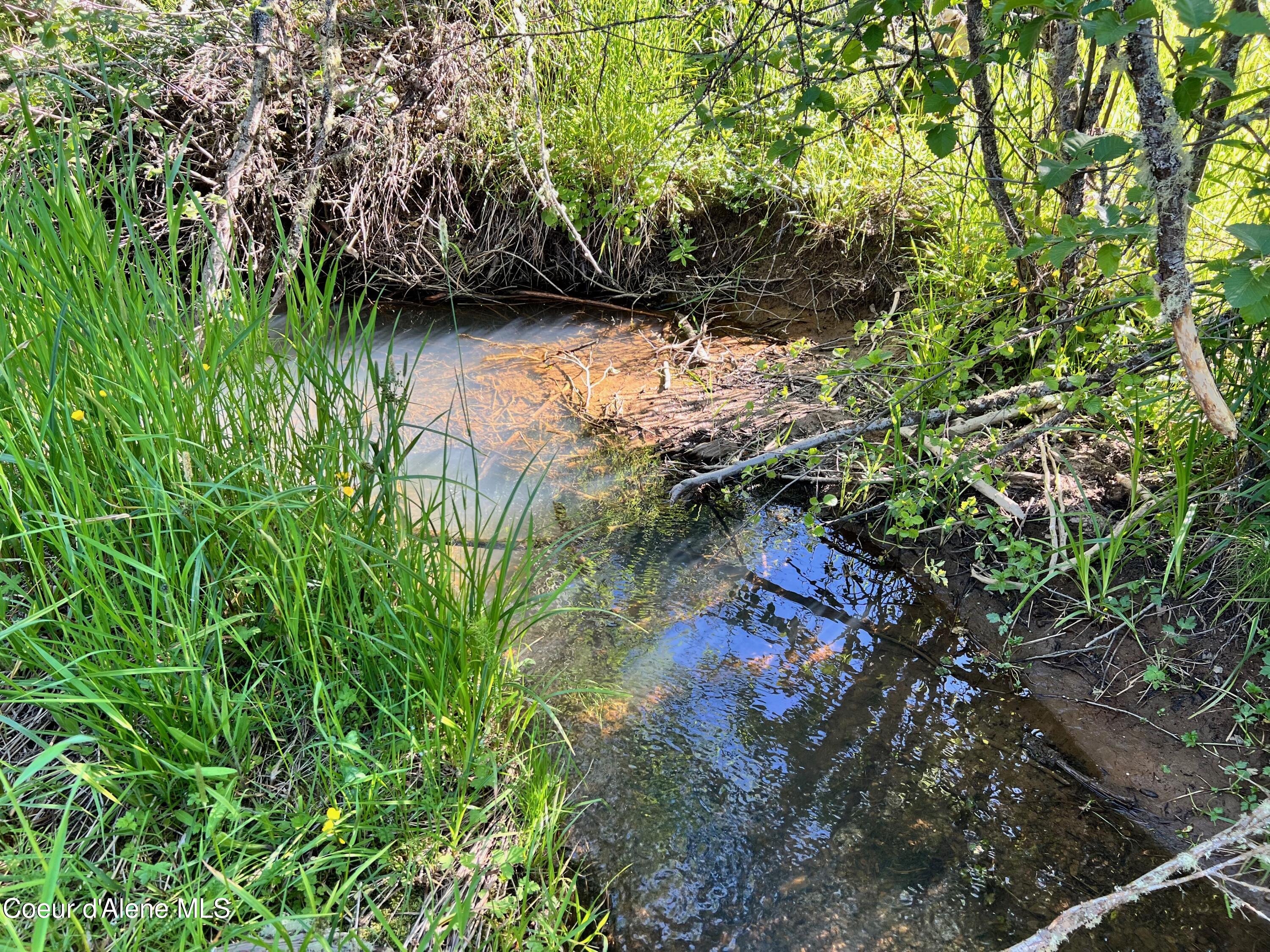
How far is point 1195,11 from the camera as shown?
1338 millimetres

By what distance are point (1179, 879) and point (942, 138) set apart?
1.91 metres

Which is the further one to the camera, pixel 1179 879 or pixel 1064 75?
A: pixel 1064 75

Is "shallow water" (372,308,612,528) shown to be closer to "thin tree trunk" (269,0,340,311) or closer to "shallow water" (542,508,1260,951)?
"shallow water" (542,508,1260,951)

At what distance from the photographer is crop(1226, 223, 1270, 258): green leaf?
1.46 m

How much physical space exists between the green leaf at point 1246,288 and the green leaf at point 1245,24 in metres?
0.46

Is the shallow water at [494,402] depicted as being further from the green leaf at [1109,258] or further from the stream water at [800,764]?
the green leaf at [1109,258]

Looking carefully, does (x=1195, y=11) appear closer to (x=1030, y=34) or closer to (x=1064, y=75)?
(x=1030, y=34)

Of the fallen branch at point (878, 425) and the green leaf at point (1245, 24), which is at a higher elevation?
the green leaf at point (1245, 24)

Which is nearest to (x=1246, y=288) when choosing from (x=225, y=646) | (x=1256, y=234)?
(x=1256, y=234)

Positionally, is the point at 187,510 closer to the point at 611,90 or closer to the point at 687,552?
the point at 687,552

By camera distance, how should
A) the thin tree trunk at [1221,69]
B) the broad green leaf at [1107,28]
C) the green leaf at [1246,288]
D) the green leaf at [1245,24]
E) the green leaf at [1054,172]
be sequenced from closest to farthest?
the green leaf at [1245,24] → the broad green leaf at [1107,28] → the green leaf at [1246,288] → the green leaf at [1054,172] → the thin tree trunk at [1221,69]

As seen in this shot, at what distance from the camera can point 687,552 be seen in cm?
296

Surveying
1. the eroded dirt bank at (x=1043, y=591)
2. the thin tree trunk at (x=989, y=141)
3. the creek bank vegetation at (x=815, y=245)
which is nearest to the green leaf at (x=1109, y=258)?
the creek bank vegetation at (x=815, y=245)

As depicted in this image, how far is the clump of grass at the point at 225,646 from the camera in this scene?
4.57 feet
